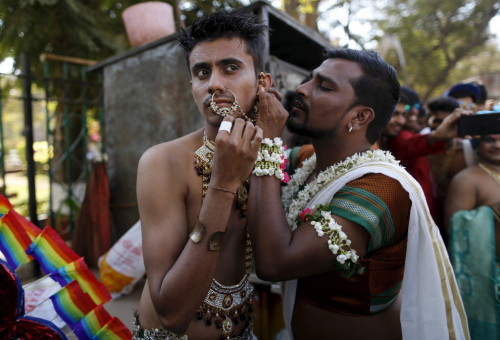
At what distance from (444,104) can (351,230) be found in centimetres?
283

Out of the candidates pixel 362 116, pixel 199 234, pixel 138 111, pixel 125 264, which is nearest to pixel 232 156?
pixel 199 234

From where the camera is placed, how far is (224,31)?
64.3 inches

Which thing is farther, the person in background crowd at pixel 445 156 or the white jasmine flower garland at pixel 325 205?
the person in background crowd at pixel 445 156

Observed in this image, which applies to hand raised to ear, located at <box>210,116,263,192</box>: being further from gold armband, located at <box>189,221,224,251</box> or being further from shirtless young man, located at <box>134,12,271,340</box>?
gold armband, located at <box>189,221,224,251</box>

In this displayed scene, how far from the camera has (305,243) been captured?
1.58 metres

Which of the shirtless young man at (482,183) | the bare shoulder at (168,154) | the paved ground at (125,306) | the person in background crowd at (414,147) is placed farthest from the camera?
the paved ground at (125,306)

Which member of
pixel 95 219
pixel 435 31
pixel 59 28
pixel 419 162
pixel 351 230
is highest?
pixel 435 31

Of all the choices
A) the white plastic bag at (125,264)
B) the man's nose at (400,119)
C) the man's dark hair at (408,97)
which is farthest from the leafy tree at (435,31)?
→ the white plastic bag at (125,264)

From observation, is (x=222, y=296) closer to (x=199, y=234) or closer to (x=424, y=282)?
(x=199, y=234)

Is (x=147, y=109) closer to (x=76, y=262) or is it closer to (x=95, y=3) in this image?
(x=76, y=262)

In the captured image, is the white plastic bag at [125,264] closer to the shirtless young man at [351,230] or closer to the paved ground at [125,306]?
the paved ground at [125,306]

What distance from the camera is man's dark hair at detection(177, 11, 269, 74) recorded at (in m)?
1.62

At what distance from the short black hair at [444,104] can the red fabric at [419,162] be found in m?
0.47

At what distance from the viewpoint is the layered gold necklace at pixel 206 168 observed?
5.29ft
